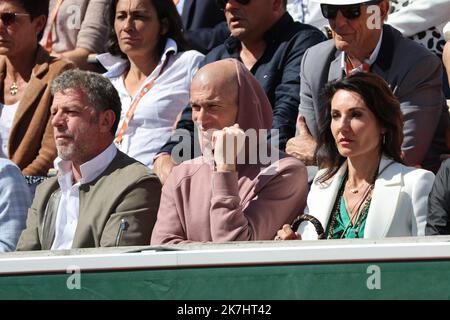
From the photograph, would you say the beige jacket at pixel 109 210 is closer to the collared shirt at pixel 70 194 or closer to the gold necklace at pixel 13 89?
the collared shirt at pixel 70 194

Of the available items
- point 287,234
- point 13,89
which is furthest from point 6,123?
point 287,234

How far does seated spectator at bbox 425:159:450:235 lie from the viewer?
5.60 metres

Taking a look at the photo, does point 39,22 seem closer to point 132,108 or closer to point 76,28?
point 76,28

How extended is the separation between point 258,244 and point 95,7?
347 cm

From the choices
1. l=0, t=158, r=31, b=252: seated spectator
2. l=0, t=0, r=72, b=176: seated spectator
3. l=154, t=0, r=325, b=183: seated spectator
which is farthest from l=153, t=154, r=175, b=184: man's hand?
l=0, t=0, r=72, b=176: seated spectator

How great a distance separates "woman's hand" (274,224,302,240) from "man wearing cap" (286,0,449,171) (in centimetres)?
82

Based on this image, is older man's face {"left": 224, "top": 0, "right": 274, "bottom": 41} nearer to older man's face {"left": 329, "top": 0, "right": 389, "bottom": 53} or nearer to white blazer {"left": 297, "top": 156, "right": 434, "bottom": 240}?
older man's face {"left": 329, "top": 0, "right": 389, "bottom": 53}

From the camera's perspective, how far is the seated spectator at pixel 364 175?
5754 mm

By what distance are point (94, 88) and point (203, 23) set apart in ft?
5.18

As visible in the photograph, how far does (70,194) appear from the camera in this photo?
6582 millimetres

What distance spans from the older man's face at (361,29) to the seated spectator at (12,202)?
1.68m
